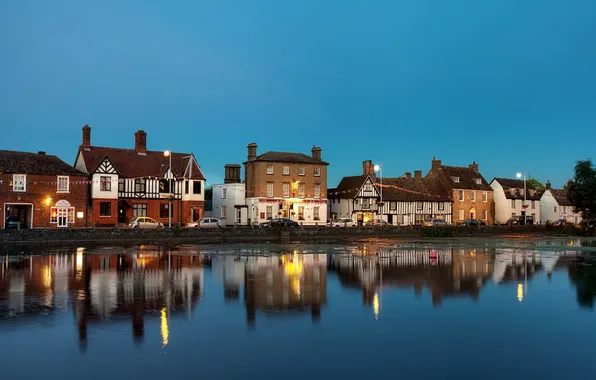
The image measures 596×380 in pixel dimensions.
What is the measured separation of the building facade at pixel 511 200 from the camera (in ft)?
307

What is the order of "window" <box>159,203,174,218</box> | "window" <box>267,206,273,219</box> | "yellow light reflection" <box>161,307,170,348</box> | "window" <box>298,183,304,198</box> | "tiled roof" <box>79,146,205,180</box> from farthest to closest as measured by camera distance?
"window" <box>298,183,304,198</box> < "window" <box>267,206,273,219</box> < "window" <box>159,203,174,218</box> < "tiled roof" <box>79,146,205,180</box> < "yellow light reflection" <box>161,307,170,348</box>

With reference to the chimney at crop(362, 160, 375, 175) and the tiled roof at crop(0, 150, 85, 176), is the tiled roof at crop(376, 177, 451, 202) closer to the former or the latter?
the chimney at crop(362, 160, 375, 175)

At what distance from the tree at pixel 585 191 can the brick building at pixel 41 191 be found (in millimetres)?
54042

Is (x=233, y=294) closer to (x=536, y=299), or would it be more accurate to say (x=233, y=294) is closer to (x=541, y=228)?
(x=536, y=299)

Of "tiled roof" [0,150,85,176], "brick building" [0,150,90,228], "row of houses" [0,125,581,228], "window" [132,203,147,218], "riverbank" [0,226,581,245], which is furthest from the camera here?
"window" [132,203,147,218]

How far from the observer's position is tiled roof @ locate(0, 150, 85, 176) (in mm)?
55438

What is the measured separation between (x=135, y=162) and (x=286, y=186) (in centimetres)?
1847

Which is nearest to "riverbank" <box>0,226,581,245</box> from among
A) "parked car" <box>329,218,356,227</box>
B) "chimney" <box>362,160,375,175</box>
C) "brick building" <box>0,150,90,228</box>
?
"parked car" <box>329,218,356,227</box>

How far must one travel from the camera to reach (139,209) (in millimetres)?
63406

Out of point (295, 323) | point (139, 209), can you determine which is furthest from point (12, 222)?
point (295, 323)

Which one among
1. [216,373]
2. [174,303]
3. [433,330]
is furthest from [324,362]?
[174,303]

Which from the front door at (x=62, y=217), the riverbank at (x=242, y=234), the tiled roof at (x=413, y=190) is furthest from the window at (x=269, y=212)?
the front door at (x=62, y=217)

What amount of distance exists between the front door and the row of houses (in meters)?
0.10

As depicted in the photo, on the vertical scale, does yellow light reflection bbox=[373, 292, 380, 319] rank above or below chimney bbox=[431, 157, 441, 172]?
below
